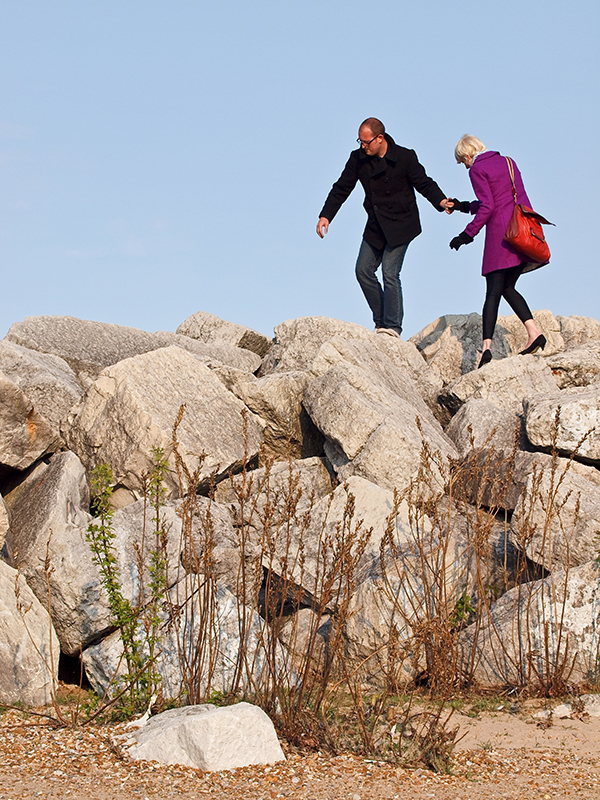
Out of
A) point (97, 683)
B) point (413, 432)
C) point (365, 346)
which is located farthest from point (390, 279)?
point (97, 683)

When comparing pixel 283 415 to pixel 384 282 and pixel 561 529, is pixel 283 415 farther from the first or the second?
pixel 561 529

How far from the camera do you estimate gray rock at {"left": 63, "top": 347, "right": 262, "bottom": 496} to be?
696cm

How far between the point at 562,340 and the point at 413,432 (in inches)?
200

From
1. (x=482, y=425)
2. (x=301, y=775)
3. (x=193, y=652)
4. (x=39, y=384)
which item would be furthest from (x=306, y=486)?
(x=301, y=775)

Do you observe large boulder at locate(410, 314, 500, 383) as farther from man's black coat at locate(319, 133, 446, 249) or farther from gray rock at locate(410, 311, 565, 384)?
man's black coat at locate(319, 133, 446, 249)

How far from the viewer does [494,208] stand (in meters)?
9.38

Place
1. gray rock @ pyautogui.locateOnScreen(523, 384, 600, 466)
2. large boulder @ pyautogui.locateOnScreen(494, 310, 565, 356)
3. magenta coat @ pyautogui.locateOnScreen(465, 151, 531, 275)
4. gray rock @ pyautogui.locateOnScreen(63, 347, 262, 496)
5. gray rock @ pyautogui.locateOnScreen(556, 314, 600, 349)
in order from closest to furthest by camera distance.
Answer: gray rock @ pyautogui.locateOnScreen(63, 347, 262, 496) < gray rock @ pyautogui.locateOnScreen(523, 384, 600, 466) < magenta coat @ pyautogui.locateOnScreen(465, 151, 531, 275) < large boulder @ pyautogui.locateOnScreen(494, 310, 565, 356) < gray rock @ pyautogui.locateOnScreen(556, 314, 600, 349)

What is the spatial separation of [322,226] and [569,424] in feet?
13.5

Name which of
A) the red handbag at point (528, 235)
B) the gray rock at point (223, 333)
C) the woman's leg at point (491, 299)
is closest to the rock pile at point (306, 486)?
the woman's leg at point (491, 299)

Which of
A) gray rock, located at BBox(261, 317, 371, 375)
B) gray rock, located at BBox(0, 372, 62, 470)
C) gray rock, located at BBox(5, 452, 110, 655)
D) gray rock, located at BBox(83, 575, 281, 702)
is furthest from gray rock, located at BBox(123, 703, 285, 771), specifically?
gray rock, located at BBox(261, 317, 371, 375)

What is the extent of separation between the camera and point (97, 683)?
16.9ft

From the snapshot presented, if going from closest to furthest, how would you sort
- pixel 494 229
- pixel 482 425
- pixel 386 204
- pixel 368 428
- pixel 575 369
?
pixel 368 428 → pixel 482 425 → pixel 494 229 → pixel 575 369 → pixel 386 204

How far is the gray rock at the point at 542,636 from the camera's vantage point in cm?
507

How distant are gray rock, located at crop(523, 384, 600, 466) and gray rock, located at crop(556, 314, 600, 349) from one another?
4.20m
